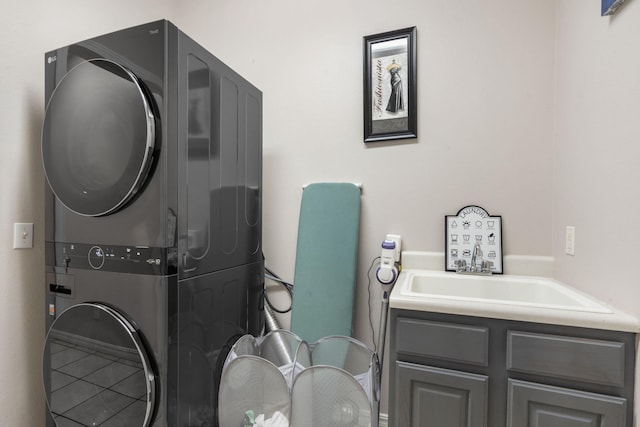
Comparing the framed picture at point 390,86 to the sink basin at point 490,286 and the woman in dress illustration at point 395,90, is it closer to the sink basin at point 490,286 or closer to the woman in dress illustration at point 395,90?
the woman in dress illustration at point 395,90

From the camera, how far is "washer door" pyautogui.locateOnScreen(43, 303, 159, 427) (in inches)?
43.7

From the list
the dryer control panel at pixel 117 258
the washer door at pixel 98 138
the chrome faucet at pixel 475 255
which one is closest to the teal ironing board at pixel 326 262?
the chrome faucet at pixel 475 255

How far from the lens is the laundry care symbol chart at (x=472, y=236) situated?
162 centimetres

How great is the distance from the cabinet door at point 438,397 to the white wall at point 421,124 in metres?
0.58

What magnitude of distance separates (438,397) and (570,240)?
0.96 meters

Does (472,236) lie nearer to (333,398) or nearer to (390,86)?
(390,86)

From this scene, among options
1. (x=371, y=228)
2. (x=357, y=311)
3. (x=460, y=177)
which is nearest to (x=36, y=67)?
(x=371, y=228)

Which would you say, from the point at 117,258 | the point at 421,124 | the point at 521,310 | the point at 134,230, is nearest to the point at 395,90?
the point at 421,124

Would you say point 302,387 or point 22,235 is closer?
point 302,387

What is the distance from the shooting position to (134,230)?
1146mm

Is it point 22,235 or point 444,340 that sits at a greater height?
point 22,235

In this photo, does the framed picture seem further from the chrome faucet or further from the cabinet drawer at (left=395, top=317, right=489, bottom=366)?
the cabinet drawer at (left=395, top=317, right=489, bottom=366)

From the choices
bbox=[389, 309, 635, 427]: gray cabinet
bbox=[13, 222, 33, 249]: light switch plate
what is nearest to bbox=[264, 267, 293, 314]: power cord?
bbox=[389, 309, 635, 427]: gray cabinet

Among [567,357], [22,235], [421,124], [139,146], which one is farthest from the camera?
[421,124]
